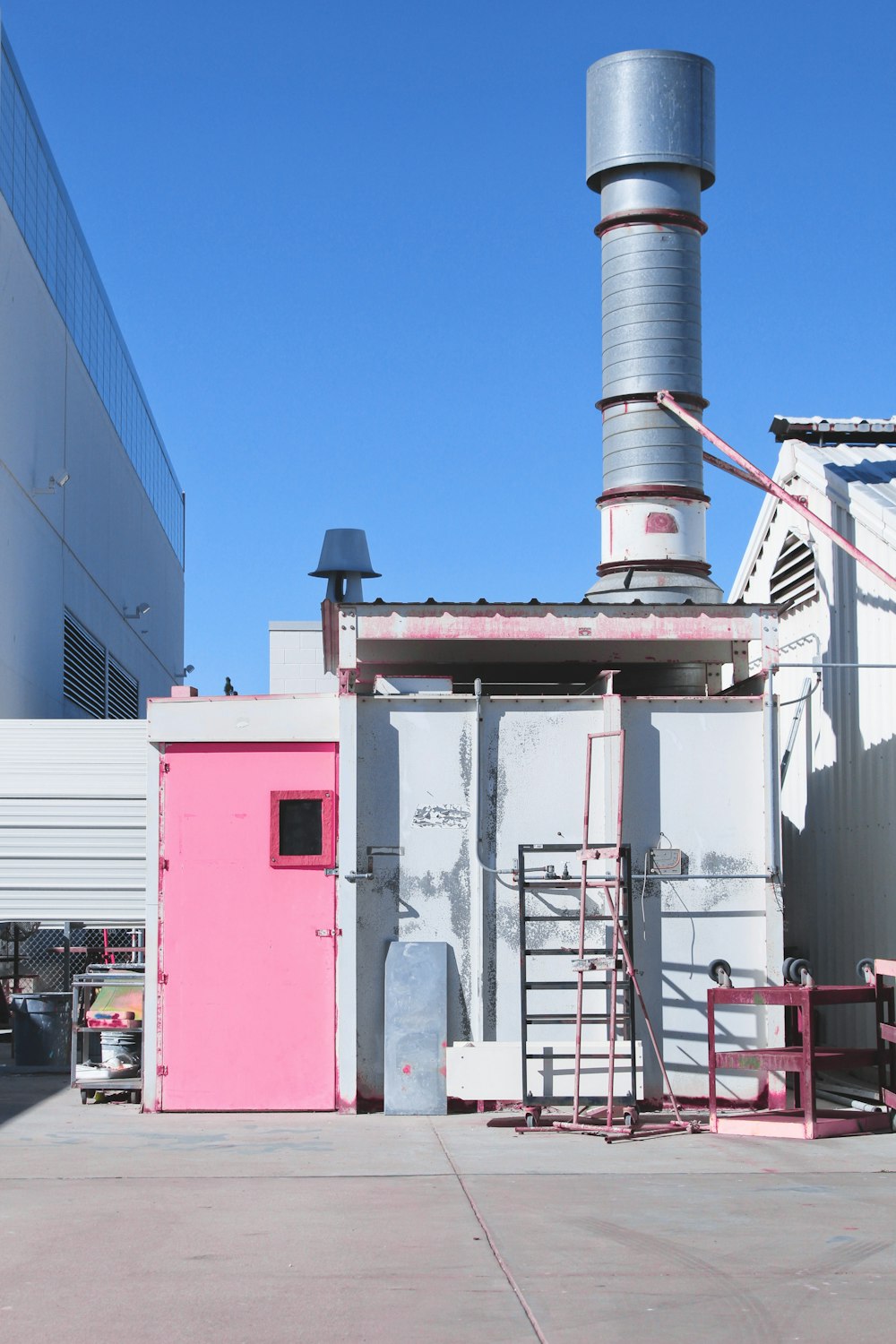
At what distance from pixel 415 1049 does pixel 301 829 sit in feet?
6.96

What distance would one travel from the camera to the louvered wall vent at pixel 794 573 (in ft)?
56.5

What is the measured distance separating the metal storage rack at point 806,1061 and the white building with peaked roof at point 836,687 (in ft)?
6.96

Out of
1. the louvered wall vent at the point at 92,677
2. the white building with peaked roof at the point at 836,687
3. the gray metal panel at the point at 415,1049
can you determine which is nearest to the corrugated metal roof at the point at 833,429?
the white building with peaked roof at the point at 836,687

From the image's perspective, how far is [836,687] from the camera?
1598 centimetres

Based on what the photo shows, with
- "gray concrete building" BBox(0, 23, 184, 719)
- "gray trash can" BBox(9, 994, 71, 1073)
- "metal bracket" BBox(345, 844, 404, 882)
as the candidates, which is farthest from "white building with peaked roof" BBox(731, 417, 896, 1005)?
"gray concrete building" BBox(0, 23, 184, 719)

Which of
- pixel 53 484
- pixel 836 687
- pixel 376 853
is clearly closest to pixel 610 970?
pixel 376 853

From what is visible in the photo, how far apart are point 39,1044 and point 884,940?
29.0 ft

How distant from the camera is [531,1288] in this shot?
23.0 ft

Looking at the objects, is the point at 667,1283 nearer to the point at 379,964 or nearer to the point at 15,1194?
the point at 15,1194

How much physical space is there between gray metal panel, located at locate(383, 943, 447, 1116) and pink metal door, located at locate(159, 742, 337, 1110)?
1.81 feet

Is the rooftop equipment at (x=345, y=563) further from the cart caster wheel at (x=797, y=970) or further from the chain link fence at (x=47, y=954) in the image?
the cart caster wheel at (x=797, y=970)

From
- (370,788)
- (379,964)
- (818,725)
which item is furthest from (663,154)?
(379,964)

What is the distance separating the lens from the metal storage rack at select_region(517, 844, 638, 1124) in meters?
12.7

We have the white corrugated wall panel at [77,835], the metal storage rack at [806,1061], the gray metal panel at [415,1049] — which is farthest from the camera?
the white corrugated wall panel at [77,835]
